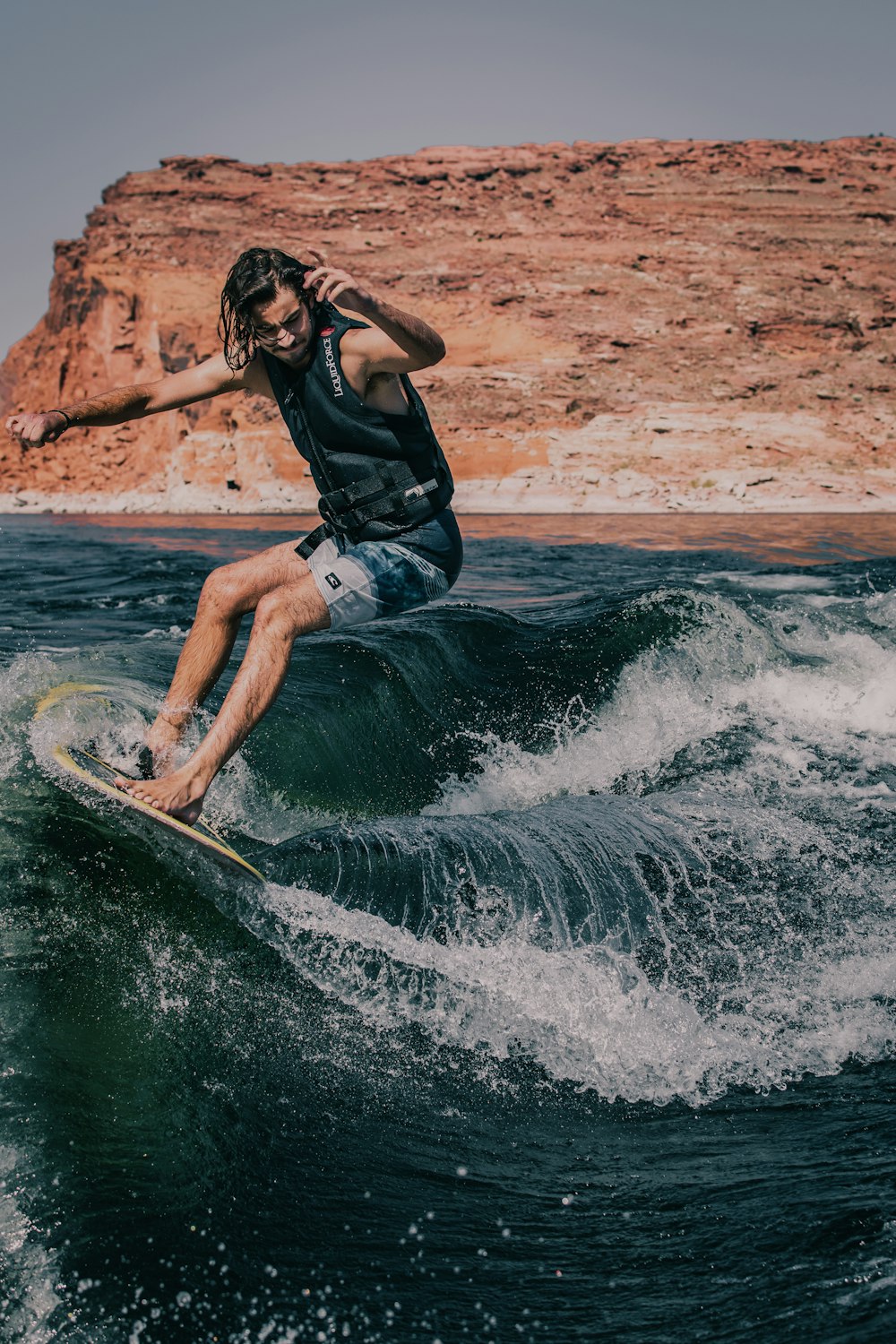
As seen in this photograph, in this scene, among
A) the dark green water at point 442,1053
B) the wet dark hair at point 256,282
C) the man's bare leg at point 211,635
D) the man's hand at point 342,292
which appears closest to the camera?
the dark green water at point 442,1053

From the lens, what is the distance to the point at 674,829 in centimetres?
412

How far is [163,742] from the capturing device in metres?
3.51

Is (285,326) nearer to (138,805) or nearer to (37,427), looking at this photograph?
(37,427)

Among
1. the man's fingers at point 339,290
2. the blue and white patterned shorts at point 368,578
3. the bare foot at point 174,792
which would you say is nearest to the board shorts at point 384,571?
the blue and white patterned shorts at point 368,578

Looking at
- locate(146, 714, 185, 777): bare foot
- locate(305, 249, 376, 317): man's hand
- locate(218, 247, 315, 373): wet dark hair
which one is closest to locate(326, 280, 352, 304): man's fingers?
Answer: locate(305, 249, 376, 317): man's hand

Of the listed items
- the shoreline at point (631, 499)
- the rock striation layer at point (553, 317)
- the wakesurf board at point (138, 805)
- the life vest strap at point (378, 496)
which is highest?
the rock striation layer at point (553, 317)

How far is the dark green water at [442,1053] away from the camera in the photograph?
1997 millimetres

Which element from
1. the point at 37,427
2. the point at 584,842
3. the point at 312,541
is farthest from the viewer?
the point at 584,842

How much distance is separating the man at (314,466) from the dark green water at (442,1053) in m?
0.48

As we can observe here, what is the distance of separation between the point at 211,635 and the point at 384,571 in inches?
25.3

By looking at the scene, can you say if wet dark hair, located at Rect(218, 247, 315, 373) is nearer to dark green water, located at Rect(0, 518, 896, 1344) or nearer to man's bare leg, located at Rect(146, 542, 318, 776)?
man's bare leg, located at Rect(146, 542, 318, 776)

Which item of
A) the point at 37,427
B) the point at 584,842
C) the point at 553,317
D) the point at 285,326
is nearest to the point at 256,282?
the point at 285,326

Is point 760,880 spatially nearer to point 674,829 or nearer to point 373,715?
point 674,829

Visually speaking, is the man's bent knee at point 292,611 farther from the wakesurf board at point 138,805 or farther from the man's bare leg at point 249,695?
the wakesurf board at point 138,805
